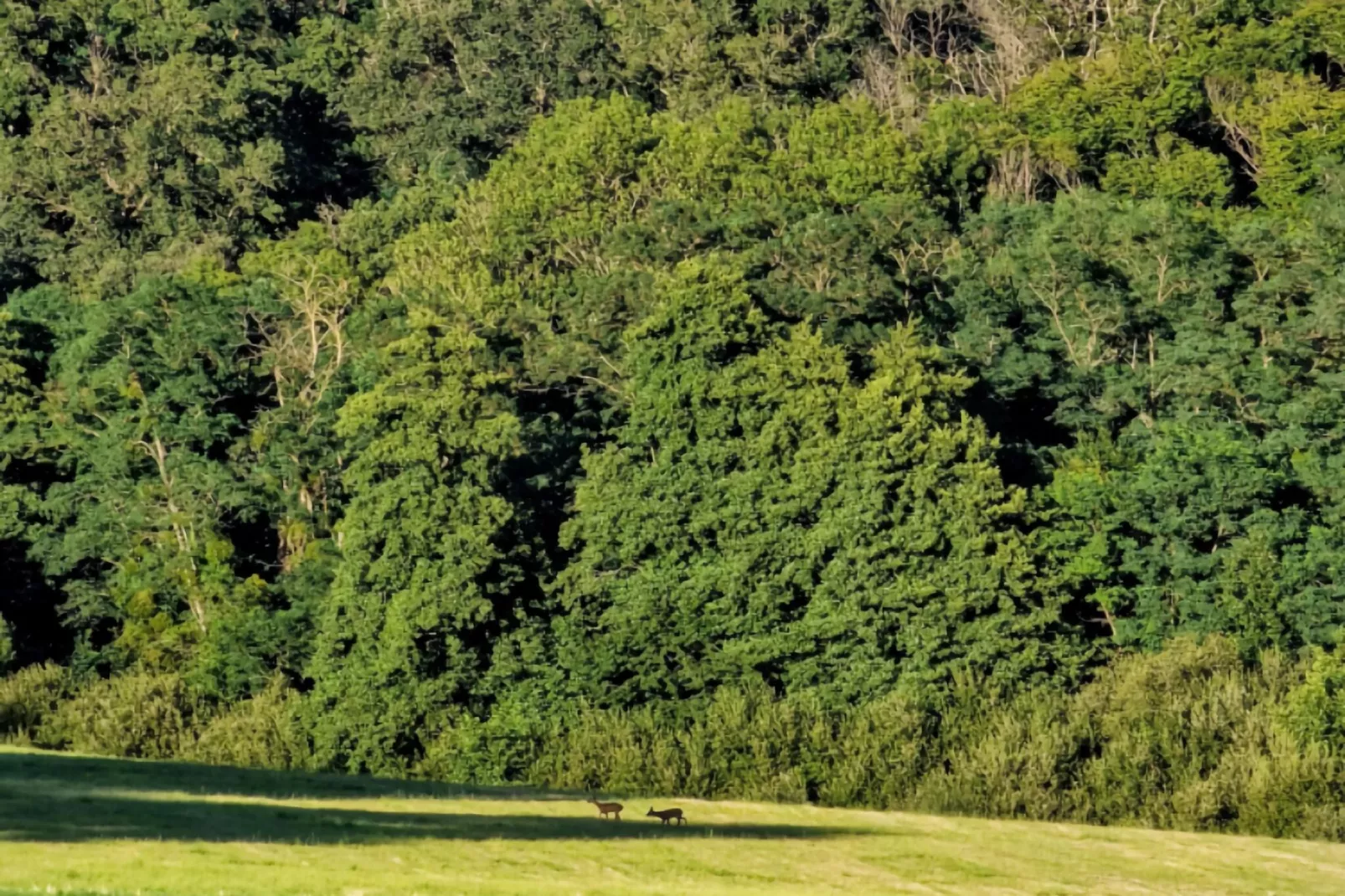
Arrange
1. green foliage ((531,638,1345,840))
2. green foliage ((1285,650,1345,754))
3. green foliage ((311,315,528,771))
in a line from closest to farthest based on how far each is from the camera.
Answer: green foliage ((531,638,1345,840)), green foliage ((1285,650,1345,754)), green foliage ((311,315,528,771))

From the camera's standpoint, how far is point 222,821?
105 ft

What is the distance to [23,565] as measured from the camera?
67.2 meters

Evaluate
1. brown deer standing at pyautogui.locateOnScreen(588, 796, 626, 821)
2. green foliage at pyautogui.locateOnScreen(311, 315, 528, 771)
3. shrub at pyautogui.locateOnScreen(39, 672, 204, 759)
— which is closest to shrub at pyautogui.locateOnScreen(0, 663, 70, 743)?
shrub at pyautogui.locateOnScreen(39, 672, 204, 759)

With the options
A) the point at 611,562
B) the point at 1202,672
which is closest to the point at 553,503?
the point at 611,562

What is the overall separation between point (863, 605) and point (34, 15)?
153 ft

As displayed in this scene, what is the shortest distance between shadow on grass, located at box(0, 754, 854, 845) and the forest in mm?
16143

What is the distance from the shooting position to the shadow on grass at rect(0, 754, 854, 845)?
30281mm

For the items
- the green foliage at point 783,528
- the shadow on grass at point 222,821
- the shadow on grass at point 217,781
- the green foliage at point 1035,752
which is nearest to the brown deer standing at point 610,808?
the shadow on grass at point 222,821

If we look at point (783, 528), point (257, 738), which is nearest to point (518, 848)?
point (257, 738)

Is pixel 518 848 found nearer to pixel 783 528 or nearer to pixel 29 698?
pixel 783 528

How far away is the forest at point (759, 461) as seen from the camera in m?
55.9

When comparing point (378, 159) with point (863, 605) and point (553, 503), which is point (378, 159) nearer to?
point (553, 503)

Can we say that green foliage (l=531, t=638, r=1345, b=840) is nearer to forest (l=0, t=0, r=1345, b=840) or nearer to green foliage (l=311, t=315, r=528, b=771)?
forest (l=0, t=0, r=1345, b=840)

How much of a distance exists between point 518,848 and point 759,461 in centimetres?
3077
